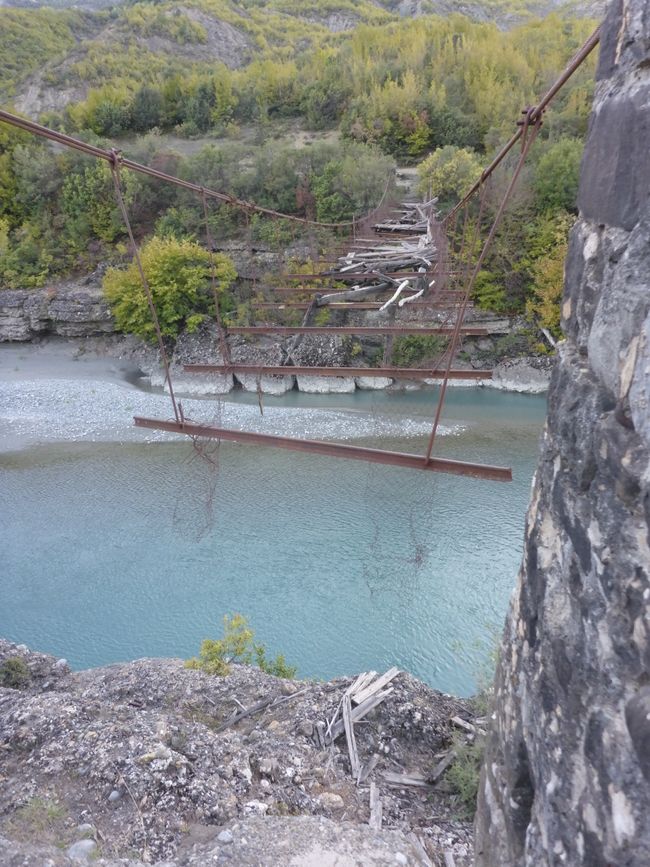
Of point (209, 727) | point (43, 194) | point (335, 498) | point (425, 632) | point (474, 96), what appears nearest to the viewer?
point (209, 727)

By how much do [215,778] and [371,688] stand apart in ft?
4.98

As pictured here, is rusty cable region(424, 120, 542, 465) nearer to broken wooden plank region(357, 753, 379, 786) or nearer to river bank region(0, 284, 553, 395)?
broken wooden plank region(357, 753, 379, 786)

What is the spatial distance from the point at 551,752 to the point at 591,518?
711 mm

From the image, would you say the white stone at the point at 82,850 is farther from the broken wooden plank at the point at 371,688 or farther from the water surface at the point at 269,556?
the water surface at the point at 269,556

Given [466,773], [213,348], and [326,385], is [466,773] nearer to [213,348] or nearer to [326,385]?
[326,385]

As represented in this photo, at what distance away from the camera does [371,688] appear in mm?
4461

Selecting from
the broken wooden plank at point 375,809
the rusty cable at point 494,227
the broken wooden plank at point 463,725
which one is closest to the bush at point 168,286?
the rusty cable at point 494,227

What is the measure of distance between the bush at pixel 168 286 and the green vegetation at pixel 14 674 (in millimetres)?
13609

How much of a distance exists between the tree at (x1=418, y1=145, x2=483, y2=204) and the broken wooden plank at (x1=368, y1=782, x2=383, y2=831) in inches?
689

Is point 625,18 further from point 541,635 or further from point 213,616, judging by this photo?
point 213,616

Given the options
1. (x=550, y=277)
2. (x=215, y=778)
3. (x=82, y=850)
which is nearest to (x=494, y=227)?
(x=215, y=778)

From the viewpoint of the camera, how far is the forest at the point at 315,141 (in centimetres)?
1720

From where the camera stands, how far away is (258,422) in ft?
46.5

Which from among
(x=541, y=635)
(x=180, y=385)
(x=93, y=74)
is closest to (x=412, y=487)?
(x=541, y=635)
